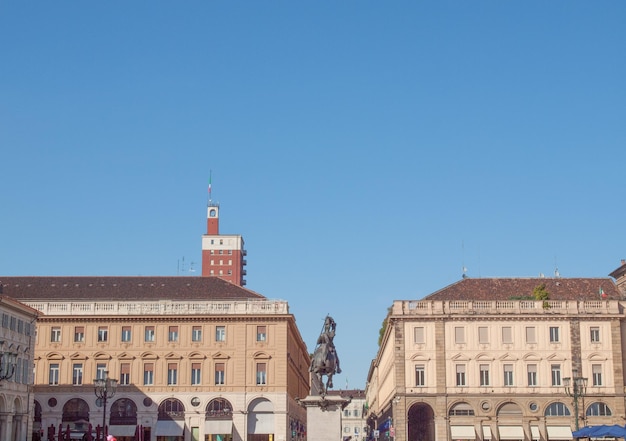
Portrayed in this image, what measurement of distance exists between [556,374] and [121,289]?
134ft

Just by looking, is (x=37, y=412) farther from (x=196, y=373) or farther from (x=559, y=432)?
(x=559, y=432)

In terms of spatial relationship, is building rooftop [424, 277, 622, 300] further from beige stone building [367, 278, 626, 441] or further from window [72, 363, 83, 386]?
window [72, 363, 83, 386]

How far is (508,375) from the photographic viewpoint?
272 ft

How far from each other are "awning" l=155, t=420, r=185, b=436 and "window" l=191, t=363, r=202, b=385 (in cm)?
372

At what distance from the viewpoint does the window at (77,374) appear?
83.2m

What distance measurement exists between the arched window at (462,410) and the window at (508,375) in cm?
388

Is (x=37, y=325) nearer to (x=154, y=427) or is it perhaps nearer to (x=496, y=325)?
(x=154, y=427)

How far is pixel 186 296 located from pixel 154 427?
41.9 ft

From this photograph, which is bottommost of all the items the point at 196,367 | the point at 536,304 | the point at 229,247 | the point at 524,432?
the point at 524,432

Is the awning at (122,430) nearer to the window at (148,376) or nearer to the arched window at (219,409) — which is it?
the window at (148,376)

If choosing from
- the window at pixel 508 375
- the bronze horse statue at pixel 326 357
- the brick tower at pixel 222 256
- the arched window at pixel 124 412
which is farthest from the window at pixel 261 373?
the brick tower at pixel 222 256

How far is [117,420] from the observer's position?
82.7m

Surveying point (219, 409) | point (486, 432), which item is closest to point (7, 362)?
point (219, 409)

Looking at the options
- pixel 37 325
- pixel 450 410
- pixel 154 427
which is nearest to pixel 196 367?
pixel 154 427
